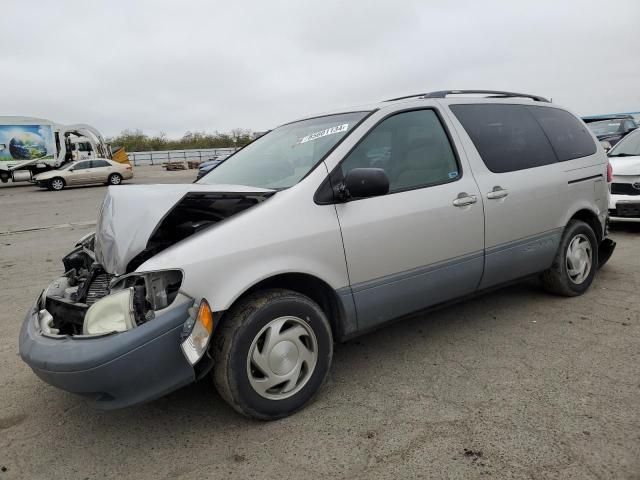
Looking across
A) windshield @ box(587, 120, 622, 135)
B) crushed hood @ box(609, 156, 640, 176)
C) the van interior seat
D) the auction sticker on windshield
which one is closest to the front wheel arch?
the van interior seat

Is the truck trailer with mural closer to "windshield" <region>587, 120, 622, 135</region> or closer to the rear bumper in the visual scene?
"windshield" <region>587, 120, 622, 135</region>

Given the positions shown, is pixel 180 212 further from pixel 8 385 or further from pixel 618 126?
pixel 618 126

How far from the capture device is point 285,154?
3383 mm

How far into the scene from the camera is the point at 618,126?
1467 centimetres

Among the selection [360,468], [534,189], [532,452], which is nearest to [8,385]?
[360,468]

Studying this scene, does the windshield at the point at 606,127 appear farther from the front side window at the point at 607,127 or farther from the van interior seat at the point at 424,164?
the van interior seat at the point at 424,164

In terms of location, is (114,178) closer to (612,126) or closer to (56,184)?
(56,184)

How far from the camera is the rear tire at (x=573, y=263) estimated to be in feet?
13.5

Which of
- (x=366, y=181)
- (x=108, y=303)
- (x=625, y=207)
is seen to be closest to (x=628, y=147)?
(x=625, y=207)

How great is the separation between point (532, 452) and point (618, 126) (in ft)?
50.3

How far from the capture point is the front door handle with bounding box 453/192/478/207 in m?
3.27

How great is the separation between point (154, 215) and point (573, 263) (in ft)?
11.4

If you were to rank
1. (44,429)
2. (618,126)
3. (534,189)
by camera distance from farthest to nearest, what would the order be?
(618,126) → (534,189) → (44,429)

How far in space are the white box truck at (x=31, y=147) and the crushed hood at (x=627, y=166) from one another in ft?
83.6
